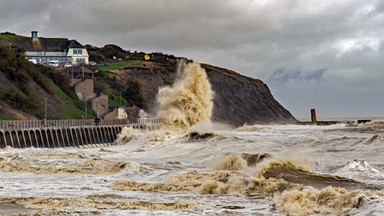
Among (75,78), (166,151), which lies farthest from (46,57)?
(166,151)

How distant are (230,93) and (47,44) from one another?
150ft

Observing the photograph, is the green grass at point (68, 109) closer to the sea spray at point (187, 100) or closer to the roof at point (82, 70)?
the sea spray at point (187, 100)

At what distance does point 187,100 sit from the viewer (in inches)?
3398

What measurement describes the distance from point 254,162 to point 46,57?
107582 mm

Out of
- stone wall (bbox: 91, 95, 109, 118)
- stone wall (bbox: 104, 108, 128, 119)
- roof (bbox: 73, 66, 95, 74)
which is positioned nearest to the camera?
stone wall (bbox: 104, 108, 128, 119)

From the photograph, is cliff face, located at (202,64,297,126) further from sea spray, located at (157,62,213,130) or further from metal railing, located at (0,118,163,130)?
metal railing, located at (0,118,163,130)

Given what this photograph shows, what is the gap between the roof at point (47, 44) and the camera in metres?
131

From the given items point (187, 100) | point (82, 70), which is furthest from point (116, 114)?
point (82, 70)

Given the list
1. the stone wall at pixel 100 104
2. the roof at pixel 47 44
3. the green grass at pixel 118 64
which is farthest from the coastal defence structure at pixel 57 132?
the roof at pixel 47 44

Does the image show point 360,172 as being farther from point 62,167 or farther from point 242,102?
point 242,102

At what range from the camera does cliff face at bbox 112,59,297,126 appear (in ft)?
418

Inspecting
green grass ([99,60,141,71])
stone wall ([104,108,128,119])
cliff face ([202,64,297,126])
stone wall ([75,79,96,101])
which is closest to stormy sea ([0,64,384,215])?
stone wall ([104,108,128,119])

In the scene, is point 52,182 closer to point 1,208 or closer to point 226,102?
point 1,208

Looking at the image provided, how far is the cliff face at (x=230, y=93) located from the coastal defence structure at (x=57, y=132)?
47127 millimetres
